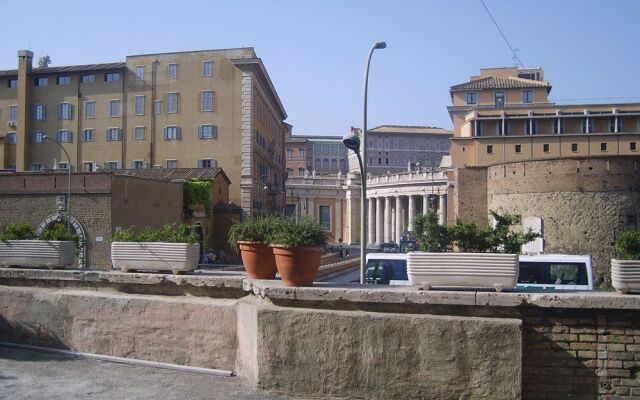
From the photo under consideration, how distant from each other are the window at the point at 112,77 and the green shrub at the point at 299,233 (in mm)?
46209

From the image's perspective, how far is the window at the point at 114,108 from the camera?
161ft

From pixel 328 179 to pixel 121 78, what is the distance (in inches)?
1847

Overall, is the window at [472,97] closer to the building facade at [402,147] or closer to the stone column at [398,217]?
the stone column at [398,217]

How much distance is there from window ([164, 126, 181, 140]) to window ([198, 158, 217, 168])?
2864 millimetres

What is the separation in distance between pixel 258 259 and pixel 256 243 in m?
0.22

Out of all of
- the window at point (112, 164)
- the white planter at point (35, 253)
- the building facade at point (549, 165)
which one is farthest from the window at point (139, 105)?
the white planter at point (35, 253)

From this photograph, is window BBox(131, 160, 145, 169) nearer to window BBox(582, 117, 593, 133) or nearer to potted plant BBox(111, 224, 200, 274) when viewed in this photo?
potted plant BBox(111, 224, 200, 274)

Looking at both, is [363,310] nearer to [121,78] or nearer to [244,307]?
[244,307]

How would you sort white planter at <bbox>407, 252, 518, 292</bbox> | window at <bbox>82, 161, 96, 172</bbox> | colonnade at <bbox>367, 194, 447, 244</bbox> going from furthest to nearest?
colonnade at <bbox>367, 194, 447, 244</bbox> → window at <bbox>82, 161, 96, 172</bbox> → white planter at <bbox>407, 252, 518, 292</bbox>

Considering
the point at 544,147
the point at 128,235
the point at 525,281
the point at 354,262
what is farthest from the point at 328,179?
the point at 128,235

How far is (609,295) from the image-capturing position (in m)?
5.80

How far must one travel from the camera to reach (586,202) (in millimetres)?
41062

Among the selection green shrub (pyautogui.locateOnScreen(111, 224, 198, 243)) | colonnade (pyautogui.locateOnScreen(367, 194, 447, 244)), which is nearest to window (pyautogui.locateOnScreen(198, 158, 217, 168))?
colonnade (pyautogui.locateOnScreen(367, 194, 447, 244))

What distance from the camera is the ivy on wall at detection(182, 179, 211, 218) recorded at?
3816 centimetres
